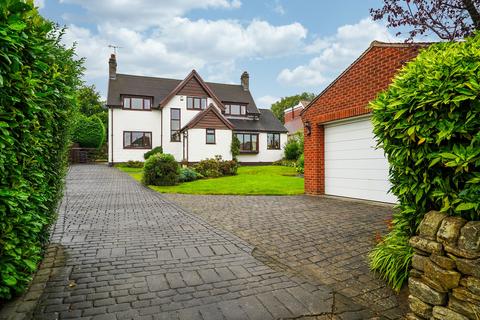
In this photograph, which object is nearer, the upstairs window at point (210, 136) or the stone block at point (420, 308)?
the stone block at point (420, 308)

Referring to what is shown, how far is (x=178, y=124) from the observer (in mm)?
28141

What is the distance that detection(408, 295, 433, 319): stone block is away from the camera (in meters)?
2.52

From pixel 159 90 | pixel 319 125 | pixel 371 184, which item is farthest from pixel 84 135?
pixel 371 184

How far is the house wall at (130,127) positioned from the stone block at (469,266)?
1100 inches

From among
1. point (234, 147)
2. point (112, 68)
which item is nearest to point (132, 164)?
point (234, 147)

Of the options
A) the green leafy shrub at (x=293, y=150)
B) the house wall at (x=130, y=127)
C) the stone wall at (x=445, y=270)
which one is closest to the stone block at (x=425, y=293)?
the stone wall at (x=445, y=270)

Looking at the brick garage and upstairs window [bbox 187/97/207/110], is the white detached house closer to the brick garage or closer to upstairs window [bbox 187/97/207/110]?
upstairs window [bbox 187/97/207/110]

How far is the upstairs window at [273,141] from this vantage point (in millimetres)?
30891

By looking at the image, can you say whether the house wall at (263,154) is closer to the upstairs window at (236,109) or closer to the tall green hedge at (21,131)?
the upstairs window at (236,109)

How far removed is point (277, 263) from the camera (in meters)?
4.14

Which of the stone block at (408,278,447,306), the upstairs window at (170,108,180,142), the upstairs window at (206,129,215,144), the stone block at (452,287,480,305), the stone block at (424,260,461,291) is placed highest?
the upstairs window at (170,108,180,142)

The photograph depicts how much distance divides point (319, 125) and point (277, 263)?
6704mm

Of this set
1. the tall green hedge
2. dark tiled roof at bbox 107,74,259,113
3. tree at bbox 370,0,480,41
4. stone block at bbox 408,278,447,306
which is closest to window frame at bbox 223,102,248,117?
dark tiled roof at bbox 107,74,259,113

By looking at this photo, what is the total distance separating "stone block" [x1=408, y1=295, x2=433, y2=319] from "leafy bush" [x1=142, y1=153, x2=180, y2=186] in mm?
12914
